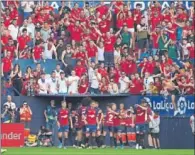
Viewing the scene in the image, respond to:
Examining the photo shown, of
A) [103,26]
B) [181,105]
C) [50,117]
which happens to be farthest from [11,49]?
[181,105]

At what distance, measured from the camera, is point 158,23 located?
25.0 metres

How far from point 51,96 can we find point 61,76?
0.85 m

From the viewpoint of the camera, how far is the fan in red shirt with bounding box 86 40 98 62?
2311 centimetres

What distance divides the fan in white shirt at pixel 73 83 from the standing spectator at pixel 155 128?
2.99 metres

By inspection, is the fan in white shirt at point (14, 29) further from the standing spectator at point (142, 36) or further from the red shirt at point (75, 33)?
the standing spectator at point (142, 36)

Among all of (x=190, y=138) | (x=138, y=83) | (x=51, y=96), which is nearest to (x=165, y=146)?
(x=190, y=138)

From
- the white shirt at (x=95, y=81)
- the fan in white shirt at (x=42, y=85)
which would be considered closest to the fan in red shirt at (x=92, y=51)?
the white shirt at (x=95, y=81)

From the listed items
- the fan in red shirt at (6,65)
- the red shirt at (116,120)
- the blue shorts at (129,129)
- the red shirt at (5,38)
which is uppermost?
the red shirt at (5,38)

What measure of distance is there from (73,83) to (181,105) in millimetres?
4041

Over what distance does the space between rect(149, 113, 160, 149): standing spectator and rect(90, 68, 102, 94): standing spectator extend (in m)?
2.46

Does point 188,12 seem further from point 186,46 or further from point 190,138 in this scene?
point 190,138

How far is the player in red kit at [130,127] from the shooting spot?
2097 cm

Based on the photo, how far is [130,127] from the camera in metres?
21.1

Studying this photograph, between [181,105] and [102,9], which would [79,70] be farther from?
[181,105]
